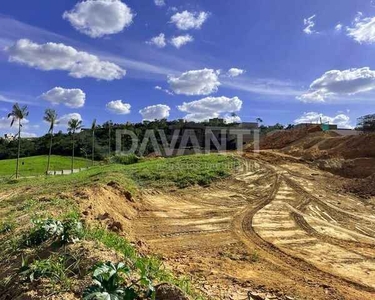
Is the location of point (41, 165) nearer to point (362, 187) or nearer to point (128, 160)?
point (128, 160)

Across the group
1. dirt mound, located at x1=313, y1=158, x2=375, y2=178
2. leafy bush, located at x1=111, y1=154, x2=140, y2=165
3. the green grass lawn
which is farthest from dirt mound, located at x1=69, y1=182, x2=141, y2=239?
the green grass lawn

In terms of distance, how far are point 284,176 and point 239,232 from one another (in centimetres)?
916

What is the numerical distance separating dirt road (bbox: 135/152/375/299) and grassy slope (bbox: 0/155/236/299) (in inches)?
45.0

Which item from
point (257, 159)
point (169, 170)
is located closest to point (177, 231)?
point (169, 170)

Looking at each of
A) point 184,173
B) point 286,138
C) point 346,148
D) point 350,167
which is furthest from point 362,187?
point 286,138

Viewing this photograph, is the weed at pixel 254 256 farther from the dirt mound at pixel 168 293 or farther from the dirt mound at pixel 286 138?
the dirt mound at pixel 286 138

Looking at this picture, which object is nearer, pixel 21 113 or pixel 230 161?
pixel 230 161

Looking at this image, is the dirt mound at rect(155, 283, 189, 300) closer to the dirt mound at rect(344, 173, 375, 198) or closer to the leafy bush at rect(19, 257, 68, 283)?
the leafy bush at rect(19, 257, 68, 283)

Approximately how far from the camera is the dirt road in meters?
6.04

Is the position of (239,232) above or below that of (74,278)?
below

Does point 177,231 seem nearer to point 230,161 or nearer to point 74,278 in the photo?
point 74,278

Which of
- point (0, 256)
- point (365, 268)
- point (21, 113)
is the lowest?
point (365, 268)

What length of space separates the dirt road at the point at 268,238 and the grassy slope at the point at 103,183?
114cm

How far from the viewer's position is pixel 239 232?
9633mm
